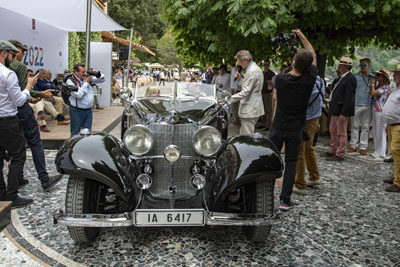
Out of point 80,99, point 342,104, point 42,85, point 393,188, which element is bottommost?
point 393,188

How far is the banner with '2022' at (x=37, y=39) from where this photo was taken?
786 centimetres

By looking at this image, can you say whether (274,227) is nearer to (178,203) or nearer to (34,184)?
(178,203)

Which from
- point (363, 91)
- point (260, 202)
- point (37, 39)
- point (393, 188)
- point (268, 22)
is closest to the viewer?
point (260, 202)

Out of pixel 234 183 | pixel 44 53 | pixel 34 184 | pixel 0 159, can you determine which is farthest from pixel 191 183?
pixel 44 53

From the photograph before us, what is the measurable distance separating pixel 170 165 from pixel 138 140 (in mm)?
439

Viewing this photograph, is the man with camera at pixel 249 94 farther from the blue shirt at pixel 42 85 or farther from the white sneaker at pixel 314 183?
the blue shirt at pixel 42 85

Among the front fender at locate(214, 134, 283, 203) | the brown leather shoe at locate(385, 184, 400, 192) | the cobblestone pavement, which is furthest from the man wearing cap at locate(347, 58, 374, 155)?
the front fender at locate(214, 134, 283, 203)

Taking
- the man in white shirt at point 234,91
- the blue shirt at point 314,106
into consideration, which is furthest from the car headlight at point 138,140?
the man in white shirt at point 234,91

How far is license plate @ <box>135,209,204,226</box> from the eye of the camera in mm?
2693

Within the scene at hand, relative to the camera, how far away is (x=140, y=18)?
37.8m

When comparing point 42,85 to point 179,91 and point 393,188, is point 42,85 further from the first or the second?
point 393,188

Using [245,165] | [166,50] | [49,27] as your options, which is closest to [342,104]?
[245,165]

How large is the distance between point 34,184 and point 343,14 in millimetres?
6141

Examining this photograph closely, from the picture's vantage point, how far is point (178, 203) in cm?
311
